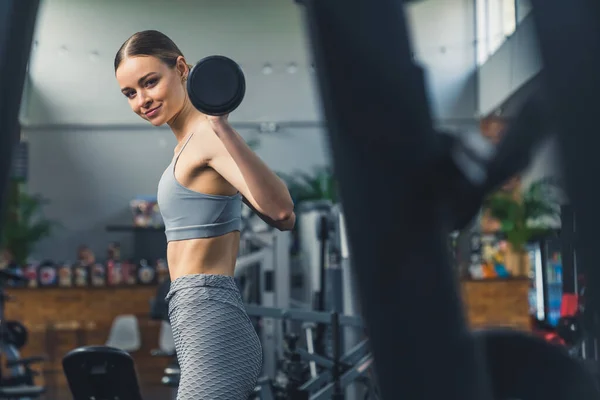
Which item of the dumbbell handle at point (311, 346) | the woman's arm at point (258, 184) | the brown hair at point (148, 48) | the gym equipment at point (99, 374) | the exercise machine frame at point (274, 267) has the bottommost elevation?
the dumbbell handle at point (311, 346)

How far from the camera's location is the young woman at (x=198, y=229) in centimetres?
129

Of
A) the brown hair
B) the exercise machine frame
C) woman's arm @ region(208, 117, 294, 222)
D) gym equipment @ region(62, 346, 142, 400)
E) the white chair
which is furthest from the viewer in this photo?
the white chair

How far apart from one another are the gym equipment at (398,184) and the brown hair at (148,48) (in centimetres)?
93

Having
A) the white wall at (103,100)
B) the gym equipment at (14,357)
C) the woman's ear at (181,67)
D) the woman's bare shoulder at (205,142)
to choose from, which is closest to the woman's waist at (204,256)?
the woman's bare shoulder at (205,142)

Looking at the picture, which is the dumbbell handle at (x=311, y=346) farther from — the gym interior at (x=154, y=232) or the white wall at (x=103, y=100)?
the white wall at (x=103, y=100)

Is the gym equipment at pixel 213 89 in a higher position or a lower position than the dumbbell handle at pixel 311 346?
higher

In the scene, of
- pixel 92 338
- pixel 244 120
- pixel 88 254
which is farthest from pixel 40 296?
pixel 244 120

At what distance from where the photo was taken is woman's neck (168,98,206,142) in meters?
1.42

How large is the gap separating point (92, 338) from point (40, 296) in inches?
30.7

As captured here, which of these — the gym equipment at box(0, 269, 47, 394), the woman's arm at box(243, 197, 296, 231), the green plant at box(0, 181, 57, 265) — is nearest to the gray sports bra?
the woman's arm at box(243, 197, 296, 231)

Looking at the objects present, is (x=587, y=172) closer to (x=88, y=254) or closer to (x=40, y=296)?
(x=40, y=296)

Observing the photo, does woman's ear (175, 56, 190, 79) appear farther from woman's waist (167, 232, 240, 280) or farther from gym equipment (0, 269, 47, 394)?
gym equipment (0, 269, 47, 394)

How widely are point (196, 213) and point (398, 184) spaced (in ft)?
2.91

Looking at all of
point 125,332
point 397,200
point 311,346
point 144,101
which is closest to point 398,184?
point 397,200
